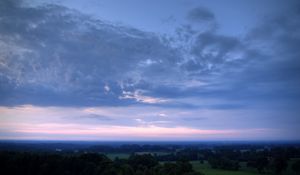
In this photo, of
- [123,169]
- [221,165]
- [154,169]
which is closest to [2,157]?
[123,169]

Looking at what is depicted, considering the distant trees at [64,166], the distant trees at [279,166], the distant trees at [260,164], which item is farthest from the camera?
the distant trees at [260,164]

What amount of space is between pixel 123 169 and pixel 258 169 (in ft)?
143

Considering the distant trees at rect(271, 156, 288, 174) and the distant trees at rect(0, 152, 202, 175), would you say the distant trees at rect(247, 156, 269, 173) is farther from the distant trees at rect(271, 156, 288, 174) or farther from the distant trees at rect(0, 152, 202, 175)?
the distant trees at rect(0, 152, 202, 175)

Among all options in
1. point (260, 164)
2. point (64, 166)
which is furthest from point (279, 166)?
point (64, 166)

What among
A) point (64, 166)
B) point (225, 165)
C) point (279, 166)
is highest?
point (64, 166)

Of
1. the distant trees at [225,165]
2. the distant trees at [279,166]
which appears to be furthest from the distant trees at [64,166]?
the distant trees at [279,166]

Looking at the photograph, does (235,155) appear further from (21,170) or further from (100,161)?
(21,170)

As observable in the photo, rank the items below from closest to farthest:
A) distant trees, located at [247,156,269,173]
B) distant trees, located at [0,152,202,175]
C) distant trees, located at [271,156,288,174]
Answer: distant trees, located at [0,152,202,175]
distant trees, located at [271,156,288,174]
distant trees, located at [247,156,269,173]

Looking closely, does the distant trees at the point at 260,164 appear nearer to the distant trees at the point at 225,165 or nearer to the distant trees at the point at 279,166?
the distant trees at the point at 279,166

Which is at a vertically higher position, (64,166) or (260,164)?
(64,166)

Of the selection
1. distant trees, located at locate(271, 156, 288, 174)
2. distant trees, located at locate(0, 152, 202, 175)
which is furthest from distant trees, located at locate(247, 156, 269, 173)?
distant trees, located at locate(0, 152, 202, 175)

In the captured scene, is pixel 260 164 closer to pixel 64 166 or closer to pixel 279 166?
pixel 279 166

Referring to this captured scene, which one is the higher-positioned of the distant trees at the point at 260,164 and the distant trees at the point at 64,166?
Answer: the distant trees at the point at 64,166

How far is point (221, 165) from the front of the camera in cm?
8706
